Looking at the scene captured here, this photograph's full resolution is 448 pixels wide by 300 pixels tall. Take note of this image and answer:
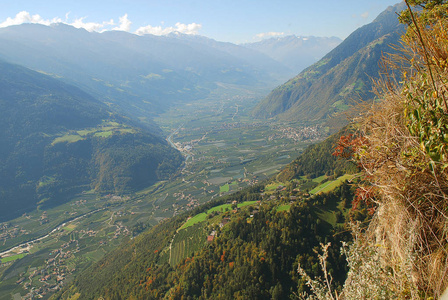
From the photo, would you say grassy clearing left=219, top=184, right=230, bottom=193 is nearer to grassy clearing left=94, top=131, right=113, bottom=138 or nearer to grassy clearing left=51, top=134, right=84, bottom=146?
grassy clearing left=94, top=131, right=113, bottom=138

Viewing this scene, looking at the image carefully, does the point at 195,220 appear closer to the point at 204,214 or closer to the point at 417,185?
the point at 204,214

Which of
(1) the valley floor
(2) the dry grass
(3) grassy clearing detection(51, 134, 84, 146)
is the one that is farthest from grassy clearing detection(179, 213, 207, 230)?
(3) grassy clearing detection(51, 134, 84, 146)

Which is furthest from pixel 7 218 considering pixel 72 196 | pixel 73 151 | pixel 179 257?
pixel 179 257

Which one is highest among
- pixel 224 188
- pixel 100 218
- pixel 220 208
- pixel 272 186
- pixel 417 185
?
pixel 417 185

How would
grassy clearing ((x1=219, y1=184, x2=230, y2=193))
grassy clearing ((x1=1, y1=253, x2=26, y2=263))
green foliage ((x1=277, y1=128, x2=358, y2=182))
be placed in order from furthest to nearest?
grassy clearing ((x1=219, y1=184, x2=230, y2=193)), grassy clearing ((x1=1, y1=253, x2=26, y2=263)), green foliage ((x1=277, y1=128, x2=358, y2=182))

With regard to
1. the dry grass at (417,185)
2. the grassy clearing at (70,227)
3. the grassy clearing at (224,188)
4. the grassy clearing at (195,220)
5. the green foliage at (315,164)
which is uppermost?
the dry grass at (417,185)

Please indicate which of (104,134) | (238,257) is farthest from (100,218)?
(104,134)

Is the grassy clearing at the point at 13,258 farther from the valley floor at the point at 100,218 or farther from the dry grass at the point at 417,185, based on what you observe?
the dry grass at the point at 417,185

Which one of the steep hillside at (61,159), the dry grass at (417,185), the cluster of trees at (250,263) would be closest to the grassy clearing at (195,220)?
the cluster of trees at (250,263)
